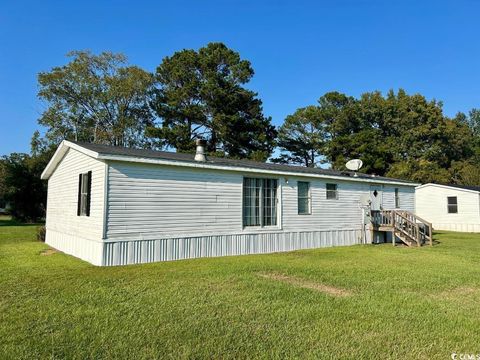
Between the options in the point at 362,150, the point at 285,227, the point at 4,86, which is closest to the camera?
the point at 285,227

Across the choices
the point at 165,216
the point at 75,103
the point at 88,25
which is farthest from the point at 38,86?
the point at 165,216

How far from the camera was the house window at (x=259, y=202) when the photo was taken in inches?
429

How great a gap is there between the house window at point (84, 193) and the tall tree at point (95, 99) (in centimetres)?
2198

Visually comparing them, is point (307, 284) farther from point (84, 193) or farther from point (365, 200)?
point (365, 200)

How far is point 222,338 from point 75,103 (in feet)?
105

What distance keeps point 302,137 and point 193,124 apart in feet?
42.1

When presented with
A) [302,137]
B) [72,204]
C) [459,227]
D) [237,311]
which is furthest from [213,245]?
[302,137]

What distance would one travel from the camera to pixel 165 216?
906cm

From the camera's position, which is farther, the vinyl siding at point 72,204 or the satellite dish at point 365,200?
the satellite dish at point 365,200

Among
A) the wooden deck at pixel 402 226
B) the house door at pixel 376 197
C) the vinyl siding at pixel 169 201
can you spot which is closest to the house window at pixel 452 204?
the wooden deck at pixel 402 226

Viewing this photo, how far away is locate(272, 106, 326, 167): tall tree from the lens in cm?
3650

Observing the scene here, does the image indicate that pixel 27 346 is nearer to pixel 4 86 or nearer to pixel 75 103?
pixel 4 86

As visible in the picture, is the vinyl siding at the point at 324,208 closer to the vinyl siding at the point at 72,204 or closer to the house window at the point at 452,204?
the vinyl siding at the point at 72,204

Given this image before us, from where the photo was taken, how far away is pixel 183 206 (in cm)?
944
